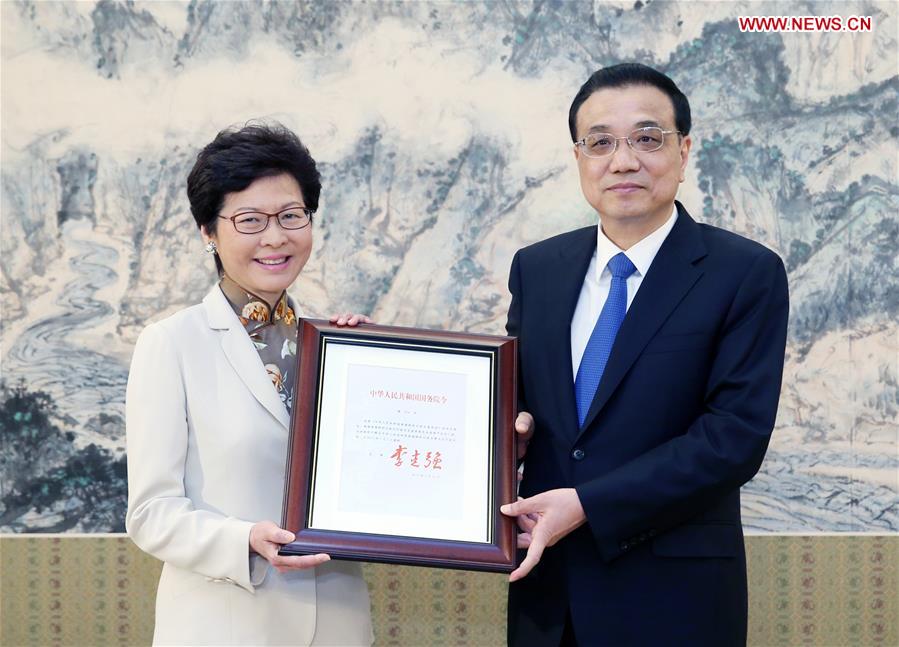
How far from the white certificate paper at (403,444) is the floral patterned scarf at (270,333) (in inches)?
4.6

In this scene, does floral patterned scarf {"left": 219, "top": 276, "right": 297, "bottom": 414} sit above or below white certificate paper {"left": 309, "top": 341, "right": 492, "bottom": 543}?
above

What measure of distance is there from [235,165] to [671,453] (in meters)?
0.99

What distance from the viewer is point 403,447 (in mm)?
1736

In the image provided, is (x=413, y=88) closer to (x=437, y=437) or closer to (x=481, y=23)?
(x=481, y=23)

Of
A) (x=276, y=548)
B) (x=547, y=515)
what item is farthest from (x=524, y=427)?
(x=276, y=548)

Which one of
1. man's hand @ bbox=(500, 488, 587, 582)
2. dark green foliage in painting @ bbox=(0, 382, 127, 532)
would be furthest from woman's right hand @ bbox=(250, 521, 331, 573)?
dark green foliage in painting @ bbox=(0, 382, 127, 532)

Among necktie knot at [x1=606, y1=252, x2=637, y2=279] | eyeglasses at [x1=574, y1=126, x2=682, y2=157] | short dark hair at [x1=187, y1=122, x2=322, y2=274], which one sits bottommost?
necktie knot at [x1=606, y1=252, x2=637, y2=279]

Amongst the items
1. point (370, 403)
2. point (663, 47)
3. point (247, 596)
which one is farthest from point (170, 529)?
point (663, 47)

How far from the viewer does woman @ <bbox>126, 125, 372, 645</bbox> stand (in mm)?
1673

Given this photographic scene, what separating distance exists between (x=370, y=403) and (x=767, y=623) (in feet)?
5.90

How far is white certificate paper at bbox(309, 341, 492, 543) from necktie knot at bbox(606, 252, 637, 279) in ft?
1.05

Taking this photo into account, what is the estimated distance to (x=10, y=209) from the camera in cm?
290

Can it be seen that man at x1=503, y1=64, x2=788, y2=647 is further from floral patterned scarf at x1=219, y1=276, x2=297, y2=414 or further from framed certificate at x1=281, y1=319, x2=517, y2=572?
floral patterned scarf at x1=219, y1=276, x2=297, y2=414

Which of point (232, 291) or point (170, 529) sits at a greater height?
point (232, 291)
